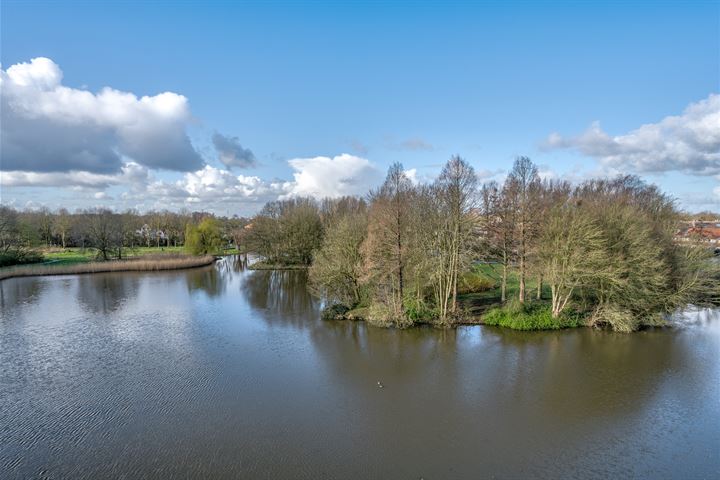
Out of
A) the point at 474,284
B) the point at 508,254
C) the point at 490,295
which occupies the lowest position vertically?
the point at 490,295

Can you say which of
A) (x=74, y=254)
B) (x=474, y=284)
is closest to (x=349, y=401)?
(x=474, y=284)

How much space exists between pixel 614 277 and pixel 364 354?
14.0 metres

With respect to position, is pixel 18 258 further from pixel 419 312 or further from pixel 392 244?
pixel 419 312

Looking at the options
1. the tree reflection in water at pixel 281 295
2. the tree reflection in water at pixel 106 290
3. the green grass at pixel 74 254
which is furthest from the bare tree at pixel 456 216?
the green grass at pixel 74 254

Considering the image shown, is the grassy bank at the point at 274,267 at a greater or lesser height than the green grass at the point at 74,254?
lesser

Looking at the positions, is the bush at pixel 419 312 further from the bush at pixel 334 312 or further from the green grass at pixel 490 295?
the bush at pixel 334 312

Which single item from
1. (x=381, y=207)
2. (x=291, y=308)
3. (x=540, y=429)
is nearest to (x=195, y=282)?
(x=291, y=308)

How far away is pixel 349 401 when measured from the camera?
14.0 metres

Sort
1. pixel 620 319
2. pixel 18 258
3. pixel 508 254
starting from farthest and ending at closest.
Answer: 1. pixel 18 258
2. pixel 508 254
3. pixel 620 319

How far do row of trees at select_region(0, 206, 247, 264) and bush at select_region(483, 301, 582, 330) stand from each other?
153 ft

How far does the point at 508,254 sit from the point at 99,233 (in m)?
52.6

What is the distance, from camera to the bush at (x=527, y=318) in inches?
886

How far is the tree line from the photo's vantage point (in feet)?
71.6

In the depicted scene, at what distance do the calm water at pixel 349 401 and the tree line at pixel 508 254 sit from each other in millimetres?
1898
